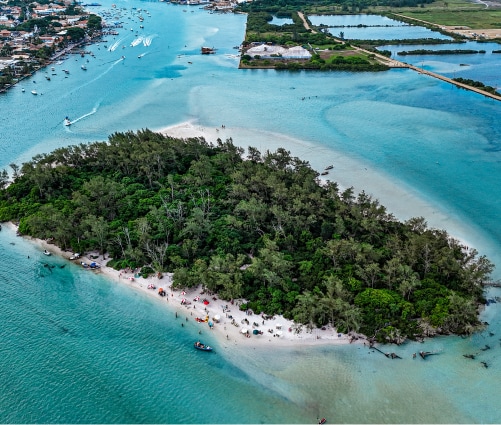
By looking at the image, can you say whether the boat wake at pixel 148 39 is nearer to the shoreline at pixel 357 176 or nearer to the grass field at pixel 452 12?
the grass field at pixel 452 12

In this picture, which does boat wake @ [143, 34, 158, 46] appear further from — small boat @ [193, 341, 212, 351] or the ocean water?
small boat @ [193, 341, 212, 351]

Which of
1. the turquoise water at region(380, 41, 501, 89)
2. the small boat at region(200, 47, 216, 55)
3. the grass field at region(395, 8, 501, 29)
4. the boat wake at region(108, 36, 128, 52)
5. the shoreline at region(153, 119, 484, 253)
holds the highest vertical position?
the grass field at region(395, 8, 501, 29)

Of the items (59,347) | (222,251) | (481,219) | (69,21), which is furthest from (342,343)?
(69,21)

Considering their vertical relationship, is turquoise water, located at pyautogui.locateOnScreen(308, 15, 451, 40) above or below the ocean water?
above

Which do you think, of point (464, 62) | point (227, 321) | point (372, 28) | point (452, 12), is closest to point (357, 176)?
point (227, 321)

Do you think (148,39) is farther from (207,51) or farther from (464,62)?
(464,62)

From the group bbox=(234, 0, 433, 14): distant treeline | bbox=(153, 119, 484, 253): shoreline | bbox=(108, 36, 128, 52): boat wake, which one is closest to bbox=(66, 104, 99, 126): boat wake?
bbox=(153, 119, 484, 253): shoreline
